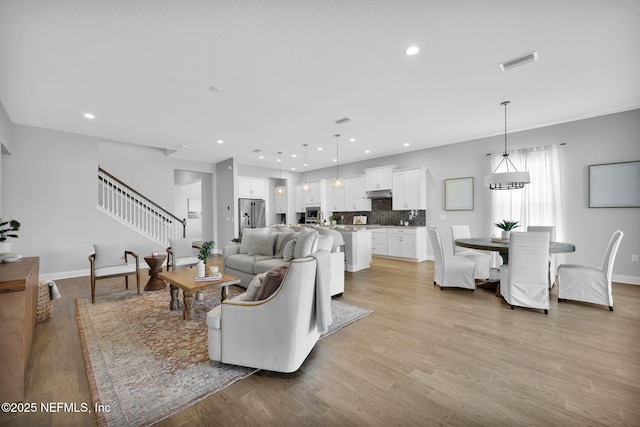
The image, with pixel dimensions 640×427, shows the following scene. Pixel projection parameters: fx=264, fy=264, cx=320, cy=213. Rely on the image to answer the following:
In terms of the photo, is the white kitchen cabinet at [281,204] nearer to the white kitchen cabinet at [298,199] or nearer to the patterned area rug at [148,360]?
the white kitchen cabinet at [298,199]

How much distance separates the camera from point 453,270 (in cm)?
412

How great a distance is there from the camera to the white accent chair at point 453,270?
4062 millimetres

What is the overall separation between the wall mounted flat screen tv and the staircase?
864cm

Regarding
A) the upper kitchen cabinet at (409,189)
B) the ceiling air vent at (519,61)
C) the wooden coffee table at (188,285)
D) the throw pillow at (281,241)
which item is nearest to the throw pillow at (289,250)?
the throw pillow at (281,241)

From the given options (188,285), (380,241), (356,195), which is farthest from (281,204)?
(188,285)

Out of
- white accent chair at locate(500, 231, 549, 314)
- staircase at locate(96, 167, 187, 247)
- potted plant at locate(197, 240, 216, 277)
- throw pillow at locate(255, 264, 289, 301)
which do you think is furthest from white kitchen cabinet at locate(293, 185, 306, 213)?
throw pillow at locate(255, 264, 289, 301)

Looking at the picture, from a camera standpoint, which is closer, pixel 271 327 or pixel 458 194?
pixel 271 327

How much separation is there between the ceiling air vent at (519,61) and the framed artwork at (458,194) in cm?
347

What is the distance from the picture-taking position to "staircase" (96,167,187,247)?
566cm

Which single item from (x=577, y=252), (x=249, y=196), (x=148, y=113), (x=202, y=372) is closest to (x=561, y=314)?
(x=577, y=252)

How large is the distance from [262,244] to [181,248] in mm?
1546

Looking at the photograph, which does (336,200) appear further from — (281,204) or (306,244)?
(306,244)

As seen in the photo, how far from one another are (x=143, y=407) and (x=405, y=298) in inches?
124

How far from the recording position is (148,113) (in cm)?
420
